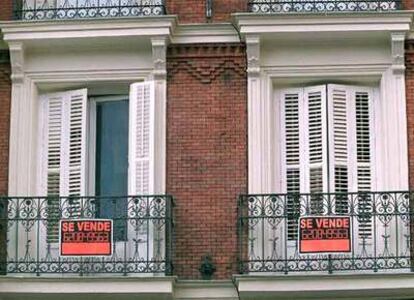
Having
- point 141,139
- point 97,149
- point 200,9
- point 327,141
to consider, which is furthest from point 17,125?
point 327,141

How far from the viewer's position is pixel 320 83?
1809cm

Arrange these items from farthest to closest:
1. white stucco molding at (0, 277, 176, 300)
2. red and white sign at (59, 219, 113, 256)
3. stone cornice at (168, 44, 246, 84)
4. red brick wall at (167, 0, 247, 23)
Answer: red brick wall at (167, 0, 247, 23)
stone cornice at (168, 44, 246, 84)
red and white sign at (59, 219, 113, 256)
white stucco molding at (0, 277, 176, 300)

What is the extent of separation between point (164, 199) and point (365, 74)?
12.0 feet

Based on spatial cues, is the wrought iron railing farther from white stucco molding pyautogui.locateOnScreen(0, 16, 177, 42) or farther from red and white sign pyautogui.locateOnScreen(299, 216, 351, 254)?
white stucco molding pyautogui.locateOnScreen(0, 16, 177, 42)

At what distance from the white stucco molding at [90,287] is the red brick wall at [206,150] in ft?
2.28

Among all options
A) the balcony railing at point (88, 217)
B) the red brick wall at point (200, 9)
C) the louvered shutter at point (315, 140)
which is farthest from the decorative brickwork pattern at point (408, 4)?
the balcony railing at point (88, 217)

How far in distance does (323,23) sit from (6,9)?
500 cm

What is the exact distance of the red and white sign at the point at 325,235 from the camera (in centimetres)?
1675

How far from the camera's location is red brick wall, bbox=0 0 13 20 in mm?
18500

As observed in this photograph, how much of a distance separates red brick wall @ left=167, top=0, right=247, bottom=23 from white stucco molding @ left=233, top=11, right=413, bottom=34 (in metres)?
0.59

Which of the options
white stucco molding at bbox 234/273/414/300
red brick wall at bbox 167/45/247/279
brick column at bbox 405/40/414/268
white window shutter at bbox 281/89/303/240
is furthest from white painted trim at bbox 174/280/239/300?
brick column at bbox 405/40/414/268

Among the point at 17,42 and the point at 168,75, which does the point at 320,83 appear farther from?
the point at 17,42

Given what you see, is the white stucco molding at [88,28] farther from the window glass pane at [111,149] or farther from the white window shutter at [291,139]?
the white window shutter at [291,139]

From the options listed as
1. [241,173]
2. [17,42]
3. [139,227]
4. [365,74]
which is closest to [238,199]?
[241,173]
